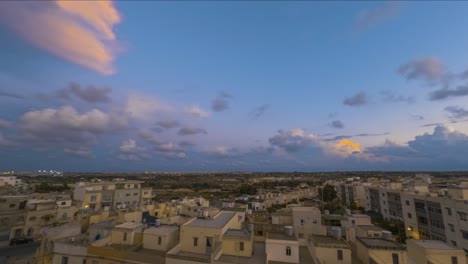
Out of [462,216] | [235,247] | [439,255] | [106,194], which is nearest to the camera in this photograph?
[235,247]

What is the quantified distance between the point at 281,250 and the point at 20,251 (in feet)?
132

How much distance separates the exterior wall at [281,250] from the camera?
22656 millimetres

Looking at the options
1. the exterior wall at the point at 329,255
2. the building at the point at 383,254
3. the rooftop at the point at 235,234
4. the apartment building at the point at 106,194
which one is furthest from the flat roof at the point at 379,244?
the apartment building at the point at 106,194

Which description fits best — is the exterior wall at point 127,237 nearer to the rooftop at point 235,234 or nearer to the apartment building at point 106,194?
the rooftop at point 235,234

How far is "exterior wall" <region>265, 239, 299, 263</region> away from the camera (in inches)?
892

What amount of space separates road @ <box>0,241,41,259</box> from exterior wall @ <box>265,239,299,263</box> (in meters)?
35.0

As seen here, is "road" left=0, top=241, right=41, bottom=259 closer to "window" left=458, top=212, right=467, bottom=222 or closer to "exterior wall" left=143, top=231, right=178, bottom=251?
"exterior wall" left=143, top=231, right=178, bottom=251

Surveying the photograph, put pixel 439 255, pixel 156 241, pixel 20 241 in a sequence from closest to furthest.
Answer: pixel 439 255, pixel 156 241, pixel 20 241

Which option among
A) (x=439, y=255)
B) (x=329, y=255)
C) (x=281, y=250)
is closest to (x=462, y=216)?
(x=439, y=255)

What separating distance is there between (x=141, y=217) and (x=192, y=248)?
19.5 m

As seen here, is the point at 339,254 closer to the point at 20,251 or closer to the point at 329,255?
the point at 329,255

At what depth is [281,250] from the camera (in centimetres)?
2283

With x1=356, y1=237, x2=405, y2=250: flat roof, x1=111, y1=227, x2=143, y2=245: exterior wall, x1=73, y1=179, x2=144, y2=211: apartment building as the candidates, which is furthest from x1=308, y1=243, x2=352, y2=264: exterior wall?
x1=73, y1=179, x2=144, y2=211: apartment building

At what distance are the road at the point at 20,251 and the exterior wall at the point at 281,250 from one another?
115ft
